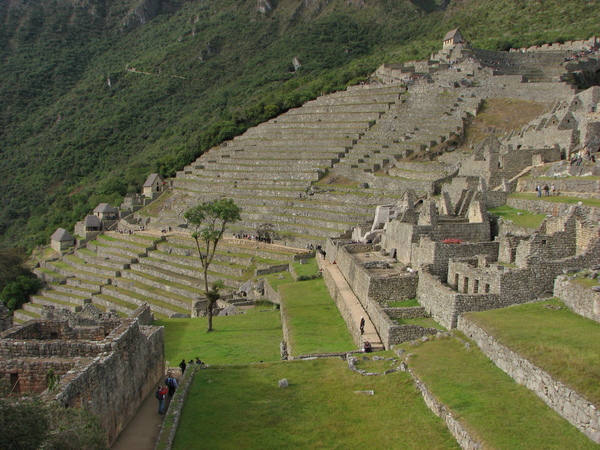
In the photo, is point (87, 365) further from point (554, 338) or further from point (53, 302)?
point (53, 302)

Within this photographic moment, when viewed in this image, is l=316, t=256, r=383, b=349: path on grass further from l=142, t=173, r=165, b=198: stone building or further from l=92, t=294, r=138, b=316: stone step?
l=142, t=173, r=165, b=198: stone building

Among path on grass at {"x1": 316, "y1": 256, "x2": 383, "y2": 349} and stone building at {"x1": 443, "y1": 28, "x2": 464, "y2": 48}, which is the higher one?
stone building at {"x1": 443, "y1": 28, "x2": 464, "y2": 48}

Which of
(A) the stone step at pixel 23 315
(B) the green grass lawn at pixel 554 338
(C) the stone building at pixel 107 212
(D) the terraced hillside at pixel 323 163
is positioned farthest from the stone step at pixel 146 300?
(B) the green grass lawn at pixel 554 338

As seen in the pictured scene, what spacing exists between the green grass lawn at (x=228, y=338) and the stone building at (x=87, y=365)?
16.7 ft

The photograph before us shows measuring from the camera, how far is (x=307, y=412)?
10766mm

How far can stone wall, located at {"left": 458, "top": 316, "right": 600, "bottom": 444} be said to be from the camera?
25.6ft

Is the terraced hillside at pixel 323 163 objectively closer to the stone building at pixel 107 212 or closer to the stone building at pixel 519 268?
the stone building at pixel 107 212

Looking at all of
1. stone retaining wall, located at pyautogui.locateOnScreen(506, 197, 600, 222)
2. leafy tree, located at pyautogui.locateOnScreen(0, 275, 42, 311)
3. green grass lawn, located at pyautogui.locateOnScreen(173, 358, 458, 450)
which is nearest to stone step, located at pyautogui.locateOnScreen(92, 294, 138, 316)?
leafy tree, located at pyautogui.locateOnScreen(0, 275, 42, 311)

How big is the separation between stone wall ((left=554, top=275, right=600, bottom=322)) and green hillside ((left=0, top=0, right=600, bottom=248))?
55.1 metres

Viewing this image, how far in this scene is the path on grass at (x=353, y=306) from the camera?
15000 mm

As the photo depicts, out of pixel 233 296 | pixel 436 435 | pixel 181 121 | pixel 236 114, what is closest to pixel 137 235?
pixel 233 296

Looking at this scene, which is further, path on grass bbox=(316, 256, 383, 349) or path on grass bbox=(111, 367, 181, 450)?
path on grass bbox=(316, 256, 383, 349)

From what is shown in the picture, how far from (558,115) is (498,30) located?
50797 millimetres

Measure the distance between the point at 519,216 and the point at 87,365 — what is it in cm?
1449
